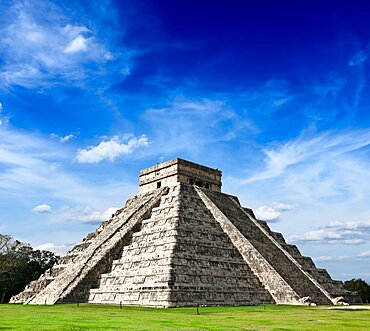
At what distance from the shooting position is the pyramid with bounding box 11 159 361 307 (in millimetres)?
21953

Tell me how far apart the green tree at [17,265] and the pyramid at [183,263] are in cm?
916

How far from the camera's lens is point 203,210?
97.0 feet

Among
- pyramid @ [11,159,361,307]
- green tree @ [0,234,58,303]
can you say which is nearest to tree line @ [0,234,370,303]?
green tree @ [0,234,58,303]

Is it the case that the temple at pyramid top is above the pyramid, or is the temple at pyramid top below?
above

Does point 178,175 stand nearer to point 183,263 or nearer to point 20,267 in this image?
point 183,263

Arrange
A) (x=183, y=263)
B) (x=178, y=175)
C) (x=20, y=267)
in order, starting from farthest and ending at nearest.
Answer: (x=20, y=267)
(x=178, y=175)
(x=183, y=263)

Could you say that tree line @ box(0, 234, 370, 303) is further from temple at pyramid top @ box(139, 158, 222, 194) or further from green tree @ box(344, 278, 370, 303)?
temple at pyramid top @ box(139, 158, 222, 194)

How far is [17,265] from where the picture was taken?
38594 millimetres

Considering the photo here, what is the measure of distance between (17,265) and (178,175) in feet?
57.4

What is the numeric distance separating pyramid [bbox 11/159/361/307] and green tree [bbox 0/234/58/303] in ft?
30.1

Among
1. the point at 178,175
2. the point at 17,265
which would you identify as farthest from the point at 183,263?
the point at 17,265

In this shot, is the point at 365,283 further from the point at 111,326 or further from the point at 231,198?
the point at 111,326

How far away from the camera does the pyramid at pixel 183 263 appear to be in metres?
22.0

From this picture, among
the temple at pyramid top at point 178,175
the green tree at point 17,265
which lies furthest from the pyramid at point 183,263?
the green tree at point 17,265
